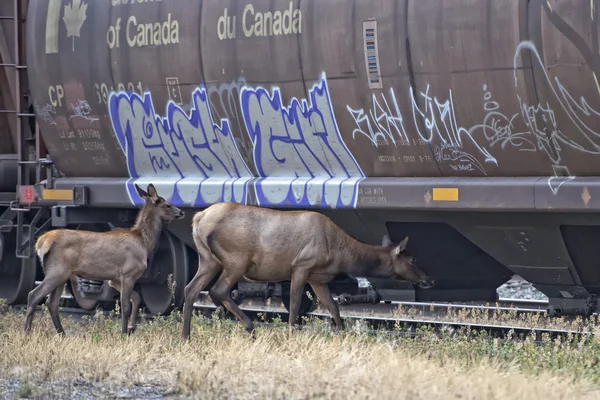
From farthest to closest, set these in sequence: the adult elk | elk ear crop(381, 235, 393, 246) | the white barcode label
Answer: elk ear crop(381, 235, 393, 246), the adult elk, the white barcode label

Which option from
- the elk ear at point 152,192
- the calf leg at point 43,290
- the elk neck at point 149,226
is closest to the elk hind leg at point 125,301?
the elk neck at point 149,226

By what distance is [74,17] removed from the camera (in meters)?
13.5

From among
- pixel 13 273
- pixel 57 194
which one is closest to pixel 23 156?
pixel 57 194

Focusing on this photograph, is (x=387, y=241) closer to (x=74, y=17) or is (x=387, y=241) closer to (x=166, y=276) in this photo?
(x=166, y=276)

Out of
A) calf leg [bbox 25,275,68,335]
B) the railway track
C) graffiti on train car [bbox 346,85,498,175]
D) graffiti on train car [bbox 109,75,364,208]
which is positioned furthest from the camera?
the railway track

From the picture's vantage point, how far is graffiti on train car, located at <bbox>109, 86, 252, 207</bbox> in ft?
39.7

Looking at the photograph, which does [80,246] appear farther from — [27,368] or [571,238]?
[571,238]

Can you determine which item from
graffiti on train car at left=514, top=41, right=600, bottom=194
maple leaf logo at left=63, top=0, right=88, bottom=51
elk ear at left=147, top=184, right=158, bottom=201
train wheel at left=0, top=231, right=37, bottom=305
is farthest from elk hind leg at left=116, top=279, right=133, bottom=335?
graffiti on train car at left=514, top=41, right=600, bottom=194

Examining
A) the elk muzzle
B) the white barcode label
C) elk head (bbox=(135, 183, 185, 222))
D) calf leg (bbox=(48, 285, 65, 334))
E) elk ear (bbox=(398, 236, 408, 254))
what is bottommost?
calf leg (bbox=(48, 285, 65, 334))

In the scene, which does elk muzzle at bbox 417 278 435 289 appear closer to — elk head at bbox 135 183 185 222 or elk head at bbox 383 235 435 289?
elk head at bbox 383 235 435 289

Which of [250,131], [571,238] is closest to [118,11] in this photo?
[250,131]

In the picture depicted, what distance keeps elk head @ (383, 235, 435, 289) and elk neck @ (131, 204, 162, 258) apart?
2374 millimetres

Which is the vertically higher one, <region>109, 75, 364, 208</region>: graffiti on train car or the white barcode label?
the white barcode label

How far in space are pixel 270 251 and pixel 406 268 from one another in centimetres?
139
